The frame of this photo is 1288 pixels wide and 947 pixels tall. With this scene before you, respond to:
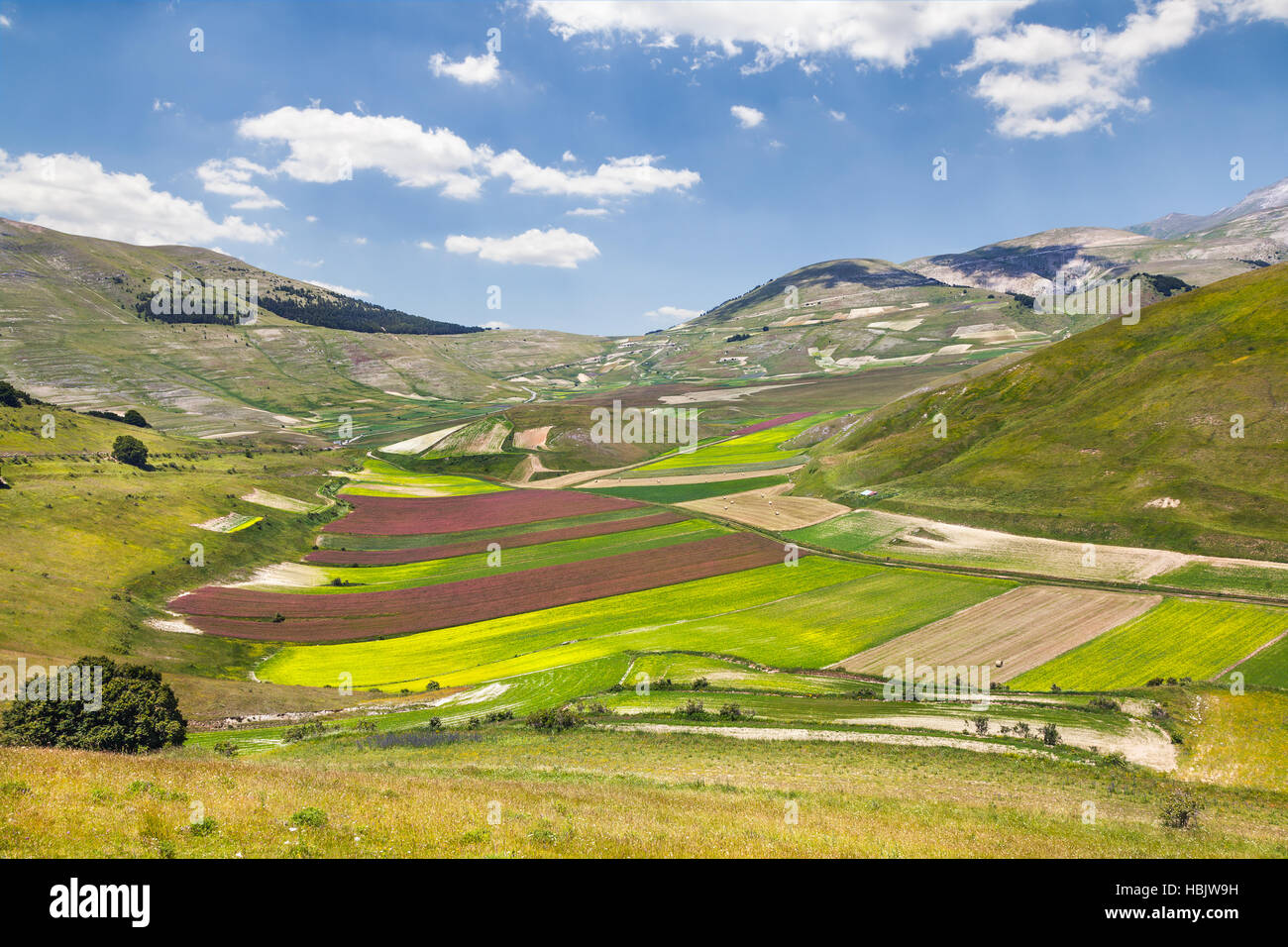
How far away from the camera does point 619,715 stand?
1802 inches


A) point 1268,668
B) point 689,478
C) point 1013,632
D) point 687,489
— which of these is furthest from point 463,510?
point 1268,668

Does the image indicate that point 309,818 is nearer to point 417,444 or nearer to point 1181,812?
point 1181,812

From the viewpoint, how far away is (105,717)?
36.0m

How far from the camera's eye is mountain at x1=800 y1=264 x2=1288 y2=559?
75.0m

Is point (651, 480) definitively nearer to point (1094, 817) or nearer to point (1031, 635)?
point (1031, 635)

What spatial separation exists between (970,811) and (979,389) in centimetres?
11202

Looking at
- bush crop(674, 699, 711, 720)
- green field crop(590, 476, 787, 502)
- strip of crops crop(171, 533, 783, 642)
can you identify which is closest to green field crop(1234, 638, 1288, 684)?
bush crop(674, 699, 711, 720)

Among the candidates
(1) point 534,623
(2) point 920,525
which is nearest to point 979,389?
(2) point 920,525

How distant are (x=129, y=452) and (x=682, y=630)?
346ft

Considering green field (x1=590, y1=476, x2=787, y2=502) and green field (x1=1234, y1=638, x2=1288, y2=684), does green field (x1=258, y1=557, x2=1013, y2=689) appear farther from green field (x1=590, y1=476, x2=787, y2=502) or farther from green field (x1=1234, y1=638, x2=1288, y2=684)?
green field (x1=590, y1=476, x2=787, y2=502)

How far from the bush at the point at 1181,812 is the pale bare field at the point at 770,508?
68.0 meters

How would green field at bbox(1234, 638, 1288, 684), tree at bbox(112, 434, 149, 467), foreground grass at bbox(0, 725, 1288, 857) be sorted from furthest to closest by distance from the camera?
tree at bbox(112, 434, 149, 467), green field at bbox(1234, 638, 1288, 684), foreground grass at bbox(0, 725, 1288, 857)

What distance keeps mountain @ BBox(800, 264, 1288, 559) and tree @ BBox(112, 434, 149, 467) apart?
386ft

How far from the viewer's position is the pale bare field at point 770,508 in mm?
99250
